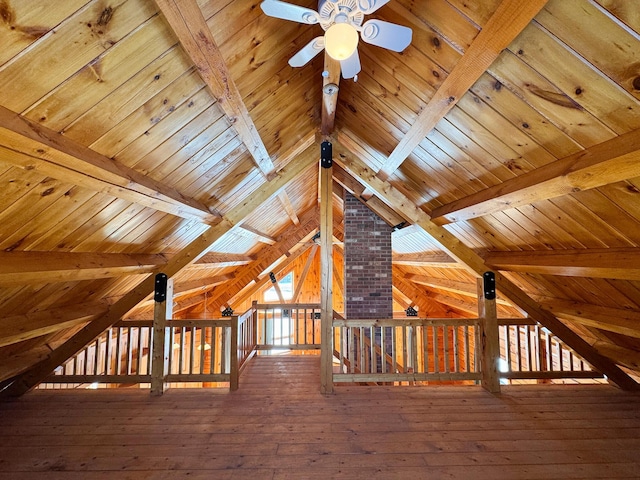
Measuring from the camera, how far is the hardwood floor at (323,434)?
2.24 metres

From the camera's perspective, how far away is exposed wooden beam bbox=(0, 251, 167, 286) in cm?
200

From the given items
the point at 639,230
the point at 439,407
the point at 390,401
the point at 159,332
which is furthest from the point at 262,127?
the point at 439,407

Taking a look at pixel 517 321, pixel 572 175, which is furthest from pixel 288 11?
pixel 517 321

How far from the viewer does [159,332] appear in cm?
358

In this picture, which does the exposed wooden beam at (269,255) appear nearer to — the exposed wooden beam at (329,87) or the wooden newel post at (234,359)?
the wooden newel post at (234,359)

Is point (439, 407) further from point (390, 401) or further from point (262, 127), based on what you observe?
point (262, 127)

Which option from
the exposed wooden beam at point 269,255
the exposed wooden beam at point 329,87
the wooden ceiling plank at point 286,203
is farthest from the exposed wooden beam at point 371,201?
the exposed wooden beam at point 269,255

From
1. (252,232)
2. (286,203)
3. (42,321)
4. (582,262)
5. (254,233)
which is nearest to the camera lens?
(582,262)

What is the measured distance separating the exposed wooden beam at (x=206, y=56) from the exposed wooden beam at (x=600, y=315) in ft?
12.4

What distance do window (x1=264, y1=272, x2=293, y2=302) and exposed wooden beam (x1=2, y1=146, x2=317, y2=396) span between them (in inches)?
315

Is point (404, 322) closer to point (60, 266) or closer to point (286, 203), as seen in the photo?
point (286, 203)

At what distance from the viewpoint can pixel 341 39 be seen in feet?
4.69

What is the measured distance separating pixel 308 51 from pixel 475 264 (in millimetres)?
3148

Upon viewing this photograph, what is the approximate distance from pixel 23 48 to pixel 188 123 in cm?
96
